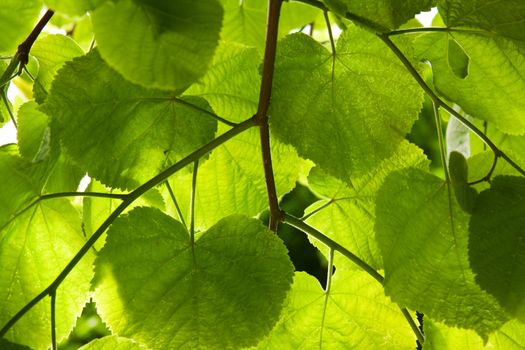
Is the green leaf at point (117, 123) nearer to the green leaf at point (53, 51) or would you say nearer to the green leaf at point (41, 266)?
the green leaf at point (41, 266)

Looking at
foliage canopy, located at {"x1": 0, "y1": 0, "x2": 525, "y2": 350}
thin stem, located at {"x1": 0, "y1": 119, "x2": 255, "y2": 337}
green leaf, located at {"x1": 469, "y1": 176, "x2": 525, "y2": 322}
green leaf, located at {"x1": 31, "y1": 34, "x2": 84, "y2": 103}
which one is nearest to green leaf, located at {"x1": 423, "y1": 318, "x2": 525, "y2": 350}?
foliage canopy, located at {"x1": 0, "y1": 0, "x2": 525, "y2": 350}

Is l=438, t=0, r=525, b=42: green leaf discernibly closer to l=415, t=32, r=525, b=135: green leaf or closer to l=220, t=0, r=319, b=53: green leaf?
l=415, t=32, r=525, b=135: green leaf

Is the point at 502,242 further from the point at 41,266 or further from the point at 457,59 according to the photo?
the point at 41,266

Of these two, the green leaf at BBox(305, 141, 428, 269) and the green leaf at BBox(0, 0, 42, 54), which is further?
the green leaf at BBox(305, 141, 428, 269)

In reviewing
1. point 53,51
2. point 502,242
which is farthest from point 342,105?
point 53,51

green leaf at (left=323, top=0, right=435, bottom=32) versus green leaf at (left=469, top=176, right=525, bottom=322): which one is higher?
green leaf at (left=323, top=0, right=435, bottom=32)

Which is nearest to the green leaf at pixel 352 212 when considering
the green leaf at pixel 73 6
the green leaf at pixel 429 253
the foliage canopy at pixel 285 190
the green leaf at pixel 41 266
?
the foliage canopy at pixel 285 190
